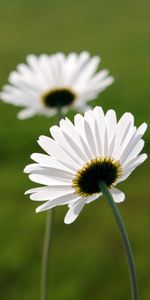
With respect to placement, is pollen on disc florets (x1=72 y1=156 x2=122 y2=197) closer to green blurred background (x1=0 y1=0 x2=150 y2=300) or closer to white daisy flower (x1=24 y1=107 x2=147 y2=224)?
white daisy flower (x1=24 y1=107 x2=147 y2=224)

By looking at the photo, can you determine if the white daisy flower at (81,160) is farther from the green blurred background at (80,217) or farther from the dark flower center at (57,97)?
the green blurred background at (80,217)

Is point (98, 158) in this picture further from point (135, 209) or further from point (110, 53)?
point (110, 53)

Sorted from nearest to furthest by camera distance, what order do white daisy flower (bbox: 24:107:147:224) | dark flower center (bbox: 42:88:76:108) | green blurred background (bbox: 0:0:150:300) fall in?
white daisy flower (bbox: 24:107:147:224)
dark flower center (bbox: 42:88:76:108)
green blurred background (bbox: 0:0:150:300)

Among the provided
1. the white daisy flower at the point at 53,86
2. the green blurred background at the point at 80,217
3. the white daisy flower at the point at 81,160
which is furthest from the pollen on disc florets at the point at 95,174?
the green blurred background at the point at 80,217

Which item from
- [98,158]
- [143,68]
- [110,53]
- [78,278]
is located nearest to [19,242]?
[78,278]

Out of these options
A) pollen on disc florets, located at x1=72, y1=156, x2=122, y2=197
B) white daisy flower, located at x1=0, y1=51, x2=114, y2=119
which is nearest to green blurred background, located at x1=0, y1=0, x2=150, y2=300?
white daisy flower, located at x1=0, y1=51, x2=114, y2=119
